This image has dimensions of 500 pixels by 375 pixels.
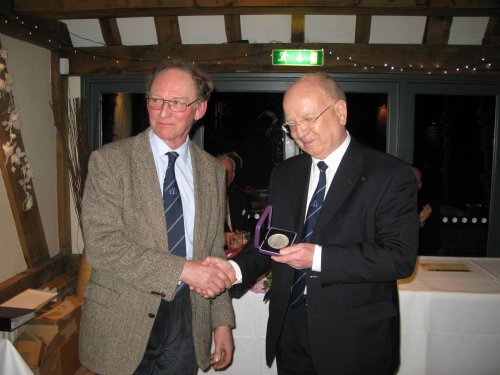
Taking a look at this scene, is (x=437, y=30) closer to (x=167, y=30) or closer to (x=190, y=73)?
(x=167, y=30)

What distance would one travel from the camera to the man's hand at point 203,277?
1.54 m

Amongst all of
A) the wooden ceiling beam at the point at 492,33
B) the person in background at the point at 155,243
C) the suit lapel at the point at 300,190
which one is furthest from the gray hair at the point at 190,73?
the wooden ceiling beam at the point at 492,33

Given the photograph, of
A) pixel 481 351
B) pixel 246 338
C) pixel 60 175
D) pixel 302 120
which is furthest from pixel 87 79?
pixel 481 351

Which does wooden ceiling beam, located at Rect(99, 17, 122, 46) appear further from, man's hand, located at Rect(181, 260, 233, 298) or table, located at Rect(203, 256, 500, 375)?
man's hand, located at Rect(181, 260, 233, 298)

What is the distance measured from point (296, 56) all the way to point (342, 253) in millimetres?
3296

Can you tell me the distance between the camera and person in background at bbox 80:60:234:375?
1.52 metres

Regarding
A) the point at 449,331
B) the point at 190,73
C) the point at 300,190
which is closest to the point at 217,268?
the point at 300,190

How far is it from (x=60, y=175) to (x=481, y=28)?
500 centimetres

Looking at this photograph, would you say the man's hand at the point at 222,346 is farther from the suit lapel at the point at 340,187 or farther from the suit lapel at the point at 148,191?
the suit lapel at the point at 340,187

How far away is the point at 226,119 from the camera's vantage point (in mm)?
5090

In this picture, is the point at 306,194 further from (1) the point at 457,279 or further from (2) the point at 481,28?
(2) the point at 481,28

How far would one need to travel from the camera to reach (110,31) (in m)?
4.51

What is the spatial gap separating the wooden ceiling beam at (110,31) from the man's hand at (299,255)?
3.98 meters

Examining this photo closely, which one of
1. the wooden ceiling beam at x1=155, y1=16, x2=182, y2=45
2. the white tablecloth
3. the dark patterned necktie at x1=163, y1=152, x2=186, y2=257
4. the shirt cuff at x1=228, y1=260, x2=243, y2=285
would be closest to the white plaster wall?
the wooden ceiling beam at x1=155, y1=16, x2=182, y2=45
